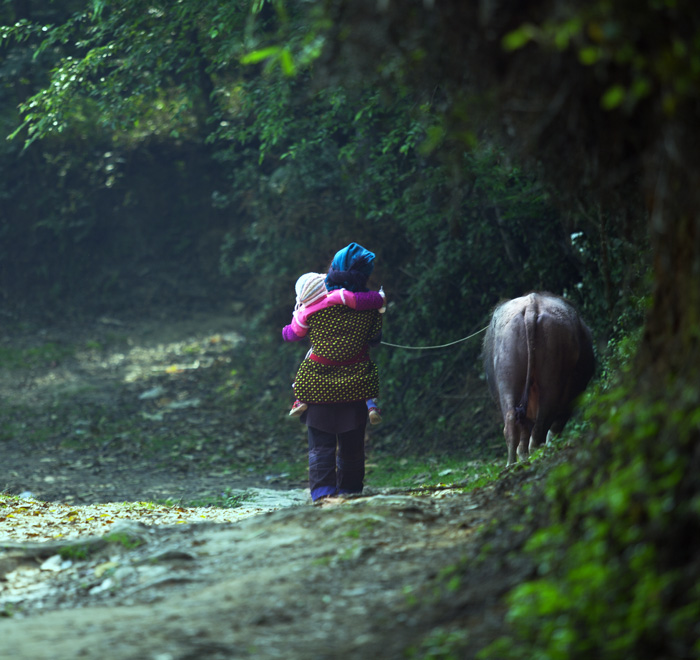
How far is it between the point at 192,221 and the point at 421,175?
892 centimetres

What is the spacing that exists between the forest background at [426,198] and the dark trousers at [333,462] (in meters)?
1.97

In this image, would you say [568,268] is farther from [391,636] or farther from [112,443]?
[391,636]

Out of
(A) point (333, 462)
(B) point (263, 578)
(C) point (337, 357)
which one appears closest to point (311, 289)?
(C) point (337, 357)

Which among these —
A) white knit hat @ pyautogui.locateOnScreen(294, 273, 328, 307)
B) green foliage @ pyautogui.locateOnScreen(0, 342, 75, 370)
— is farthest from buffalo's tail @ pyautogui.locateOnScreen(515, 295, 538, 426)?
green foliage @ pyautogui.locateOnScreen(0, 342, 75, 370)

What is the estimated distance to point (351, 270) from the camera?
6.91 m

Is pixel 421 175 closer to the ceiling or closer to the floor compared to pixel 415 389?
closer to the ceiling

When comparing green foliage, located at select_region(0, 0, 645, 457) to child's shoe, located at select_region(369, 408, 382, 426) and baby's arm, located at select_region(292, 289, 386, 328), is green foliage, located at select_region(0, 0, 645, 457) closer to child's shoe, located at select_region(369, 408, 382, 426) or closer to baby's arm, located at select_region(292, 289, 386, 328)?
baby's arm, located at select_region(292, 289, 386, 328)

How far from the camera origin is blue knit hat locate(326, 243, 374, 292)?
6910 millimetres

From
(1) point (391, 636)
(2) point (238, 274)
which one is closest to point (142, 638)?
(1) point (391, 636)

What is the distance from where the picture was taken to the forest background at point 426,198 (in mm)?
3020

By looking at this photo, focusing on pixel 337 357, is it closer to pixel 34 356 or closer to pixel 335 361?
pixel 335 361

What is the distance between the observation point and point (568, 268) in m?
10.1

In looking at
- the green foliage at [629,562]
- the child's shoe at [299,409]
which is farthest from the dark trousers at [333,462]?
the green foliage at [629,562]

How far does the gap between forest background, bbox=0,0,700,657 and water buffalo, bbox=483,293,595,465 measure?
1.30 feet
